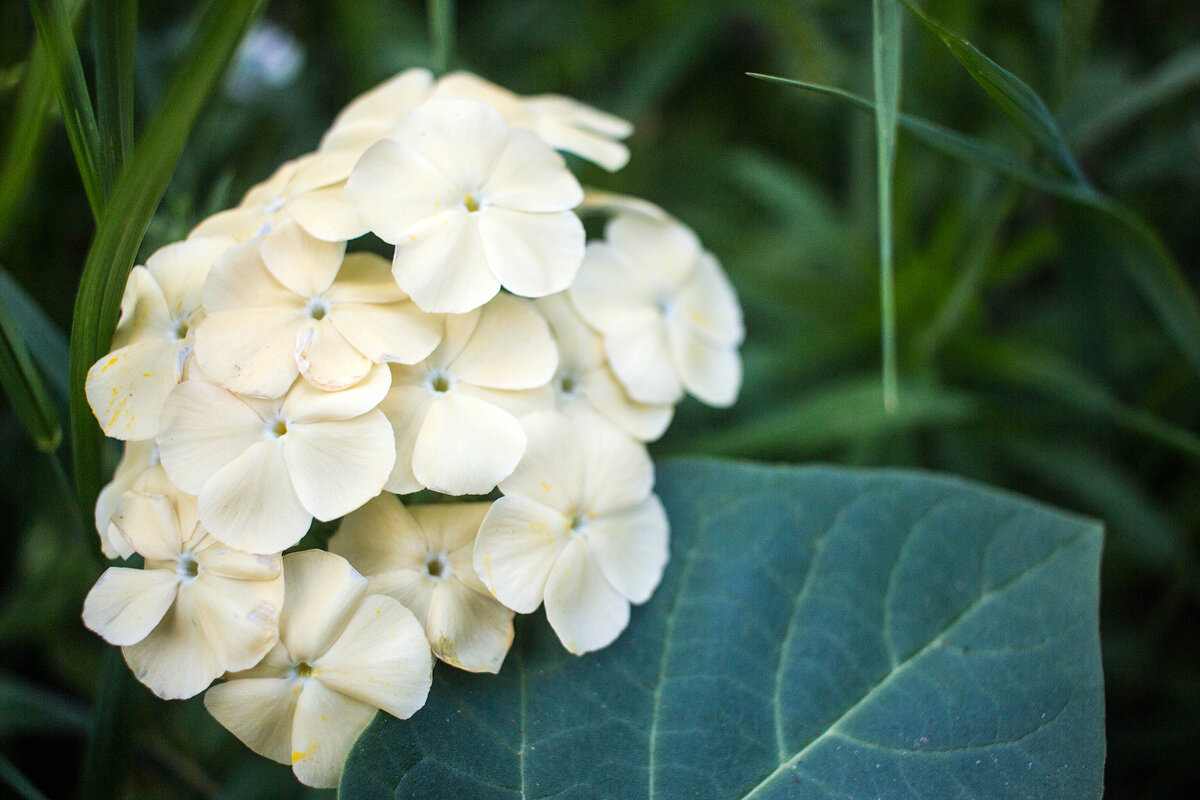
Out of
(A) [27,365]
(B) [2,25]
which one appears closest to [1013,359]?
(A) [27,365]

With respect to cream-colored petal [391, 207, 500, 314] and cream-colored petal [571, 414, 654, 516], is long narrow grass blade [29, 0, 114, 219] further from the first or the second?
cream-colored petal [571, 414, 654, 516]

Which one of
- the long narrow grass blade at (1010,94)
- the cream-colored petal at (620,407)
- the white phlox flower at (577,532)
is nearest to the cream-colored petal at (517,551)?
the white phlox flower at (577,532)

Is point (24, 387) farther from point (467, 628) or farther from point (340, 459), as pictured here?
point (467, 628)

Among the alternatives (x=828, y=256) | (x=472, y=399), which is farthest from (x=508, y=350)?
(x=828, y=256)

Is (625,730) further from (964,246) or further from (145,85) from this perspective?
(145,85)

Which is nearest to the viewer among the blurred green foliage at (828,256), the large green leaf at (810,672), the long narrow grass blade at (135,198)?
the long narrow grass blade at (135,198)

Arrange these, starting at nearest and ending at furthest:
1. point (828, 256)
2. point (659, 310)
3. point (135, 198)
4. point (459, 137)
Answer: point (135, 198)
point (459, 137)
point (659, 310)
point (828, 256)

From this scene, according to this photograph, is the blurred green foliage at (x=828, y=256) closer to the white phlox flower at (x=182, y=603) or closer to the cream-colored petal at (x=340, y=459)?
the white phlox flower at (x=182, y=603)

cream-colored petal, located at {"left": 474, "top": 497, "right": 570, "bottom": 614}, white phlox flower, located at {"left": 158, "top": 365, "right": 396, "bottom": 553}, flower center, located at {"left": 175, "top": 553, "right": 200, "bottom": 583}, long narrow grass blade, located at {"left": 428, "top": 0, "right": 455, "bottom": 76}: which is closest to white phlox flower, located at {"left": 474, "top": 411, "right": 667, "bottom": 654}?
cream-colored petal, located at {"left": 474, "top": 497, "right": 570, "bottom": 614}
